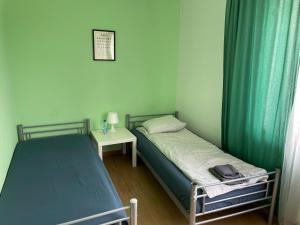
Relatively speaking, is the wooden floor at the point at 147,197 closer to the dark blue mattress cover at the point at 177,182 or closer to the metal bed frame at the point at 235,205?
the metal bed frame at the point at 235,205

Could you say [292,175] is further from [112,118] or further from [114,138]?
[112,118]

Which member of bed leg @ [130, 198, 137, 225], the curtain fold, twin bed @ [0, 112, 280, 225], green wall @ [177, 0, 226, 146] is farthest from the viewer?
green wall @ [177, 0, 226, 146]

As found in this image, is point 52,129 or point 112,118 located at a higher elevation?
point 112,118

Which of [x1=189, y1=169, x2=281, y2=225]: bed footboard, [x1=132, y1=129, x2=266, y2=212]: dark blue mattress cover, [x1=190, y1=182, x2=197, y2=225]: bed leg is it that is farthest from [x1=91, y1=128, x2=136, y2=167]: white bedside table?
[x1=190, y1=182, x2=197, y2=225]: bed leg

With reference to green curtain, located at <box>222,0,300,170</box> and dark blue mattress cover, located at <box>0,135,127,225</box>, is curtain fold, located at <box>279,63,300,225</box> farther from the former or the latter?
dark blue mattress cover, located at <box>0,135,127,225</box>

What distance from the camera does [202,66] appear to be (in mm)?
3277

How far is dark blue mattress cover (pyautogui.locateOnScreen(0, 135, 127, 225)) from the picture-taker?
163 cm

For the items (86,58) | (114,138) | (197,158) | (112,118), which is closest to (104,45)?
(86,58)

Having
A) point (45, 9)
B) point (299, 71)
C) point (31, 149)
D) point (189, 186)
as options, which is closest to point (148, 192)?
point (189, 186)

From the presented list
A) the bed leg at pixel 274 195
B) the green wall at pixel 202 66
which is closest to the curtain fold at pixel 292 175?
the bed leg at pixel 274 195

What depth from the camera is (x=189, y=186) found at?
6.60 ft

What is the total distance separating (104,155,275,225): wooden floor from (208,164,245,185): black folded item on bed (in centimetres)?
51

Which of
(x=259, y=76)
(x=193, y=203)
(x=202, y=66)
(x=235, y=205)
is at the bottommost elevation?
(x=235, y=205)

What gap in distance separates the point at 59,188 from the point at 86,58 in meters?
1.94
